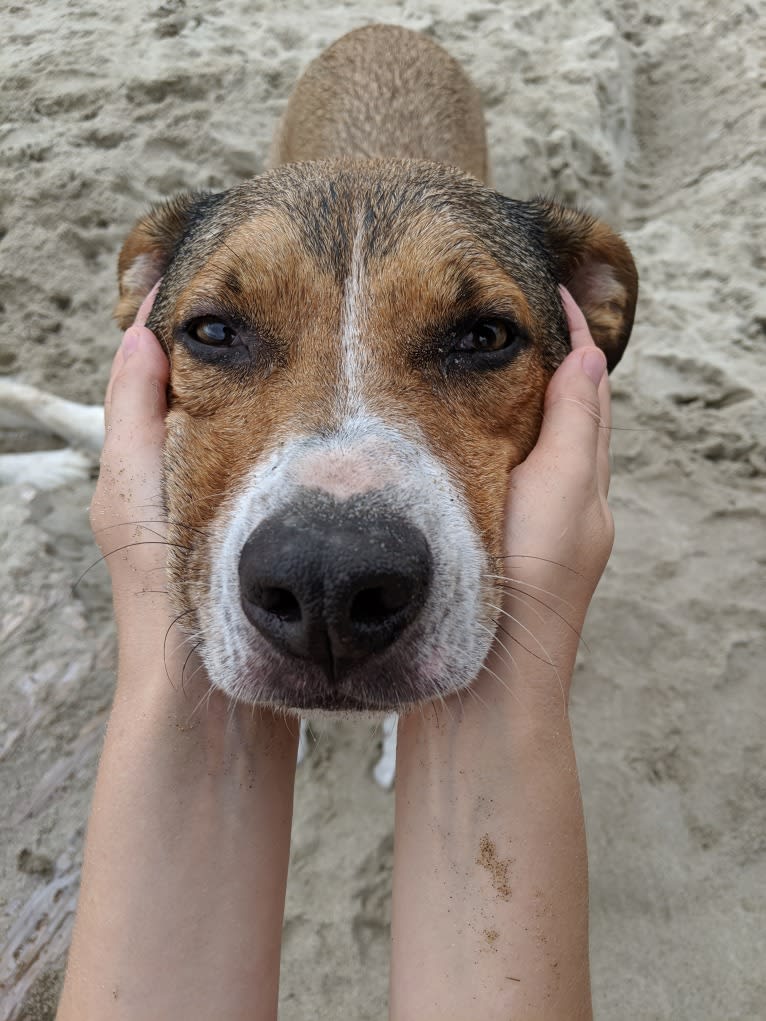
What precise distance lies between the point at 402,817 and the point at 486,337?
1582 millimetres

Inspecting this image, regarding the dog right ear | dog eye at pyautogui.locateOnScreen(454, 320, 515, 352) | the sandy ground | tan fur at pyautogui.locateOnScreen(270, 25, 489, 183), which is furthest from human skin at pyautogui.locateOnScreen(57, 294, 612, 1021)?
tan fur at pyautogui.locateOnScreen(270, 25, 489, 183)

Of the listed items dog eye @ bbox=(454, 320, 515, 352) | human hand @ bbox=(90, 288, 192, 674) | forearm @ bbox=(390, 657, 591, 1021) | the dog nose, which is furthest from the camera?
dog eye @ bbox=(454, 320, 515, 352)

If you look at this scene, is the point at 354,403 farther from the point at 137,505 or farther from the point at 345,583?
the point at 137,505

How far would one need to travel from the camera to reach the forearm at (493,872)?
1.94m

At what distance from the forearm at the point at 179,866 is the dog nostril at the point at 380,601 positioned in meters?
0.84

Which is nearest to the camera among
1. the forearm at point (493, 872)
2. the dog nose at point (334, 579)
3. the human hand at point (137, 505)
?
the dog nose at point (334, 579)

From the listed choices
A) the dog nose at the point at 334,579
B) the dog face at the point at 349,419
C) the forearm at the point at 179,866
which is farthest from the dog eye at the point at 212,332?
the forearm at the point at 179,866

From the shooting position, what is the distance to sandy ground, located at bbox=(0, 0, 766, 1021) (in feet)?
10.3

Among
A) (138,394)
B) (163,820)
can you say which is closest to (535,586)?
(163,820)

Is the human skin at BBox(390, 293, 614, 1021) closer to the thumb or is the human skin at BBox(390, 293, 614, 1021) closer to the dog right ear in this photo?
the thumb

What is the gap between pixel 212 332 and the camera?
2.54 metres

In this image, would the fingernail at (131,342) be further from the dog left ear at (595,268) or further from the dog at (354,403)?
the dog left ear at (595,268)

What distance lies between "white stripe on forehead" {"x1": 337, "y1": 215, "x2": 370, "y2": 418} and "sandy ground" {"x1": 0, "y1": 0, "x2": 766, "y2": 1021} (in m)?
2.12

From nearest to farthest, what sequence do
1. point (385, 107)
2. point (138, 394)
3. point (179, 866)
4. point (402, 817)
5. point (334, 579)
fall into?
1. point (334, 579)
2. point (179, 866)
3. point (402, 817)
4. point (138, 394)
5. point (385, 107)
